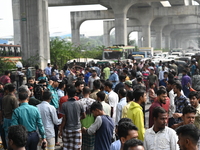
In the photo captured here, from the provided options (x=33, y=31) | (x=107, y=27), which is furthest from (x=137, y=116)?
(x=107, y=27)

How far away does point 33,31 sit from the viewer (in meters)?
28.2

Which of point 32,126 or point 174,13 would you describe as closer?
point 32,126

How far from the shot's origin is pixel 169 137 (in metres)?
5.31

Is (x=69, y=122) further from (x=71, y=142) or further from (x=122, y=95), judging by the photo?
(x=122, y=95)

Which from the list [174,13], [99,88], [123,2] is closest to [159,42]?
[174,13]

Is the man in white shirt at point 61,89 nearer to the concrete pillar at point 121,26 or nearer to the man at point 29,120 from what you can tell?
the man at point 29,120

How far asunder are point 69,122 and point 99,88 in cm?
222

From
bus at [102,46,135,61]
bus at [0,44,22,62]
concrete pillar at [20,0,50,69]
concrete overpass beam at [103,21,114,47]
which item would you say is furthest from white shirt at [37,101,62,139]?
concrete overpass beam at [103,21,114,47]

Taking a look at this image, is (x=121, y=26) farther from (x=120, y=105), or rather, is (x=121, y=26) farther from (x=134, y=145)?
(x=134, y=145)

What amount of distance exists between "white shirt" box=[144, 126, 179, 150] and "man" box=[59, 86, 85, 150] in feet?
8.04

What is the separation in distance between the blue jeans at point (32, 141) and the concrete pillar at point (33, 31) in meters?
21.3

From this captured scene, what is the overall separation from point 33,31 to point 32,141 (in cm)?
2225

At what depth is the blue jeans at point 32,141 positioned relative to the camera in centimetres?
664

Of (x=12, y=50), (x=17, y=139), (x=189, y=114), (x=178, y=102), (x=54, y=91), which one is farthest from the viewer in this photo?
(x=12, y=50)
